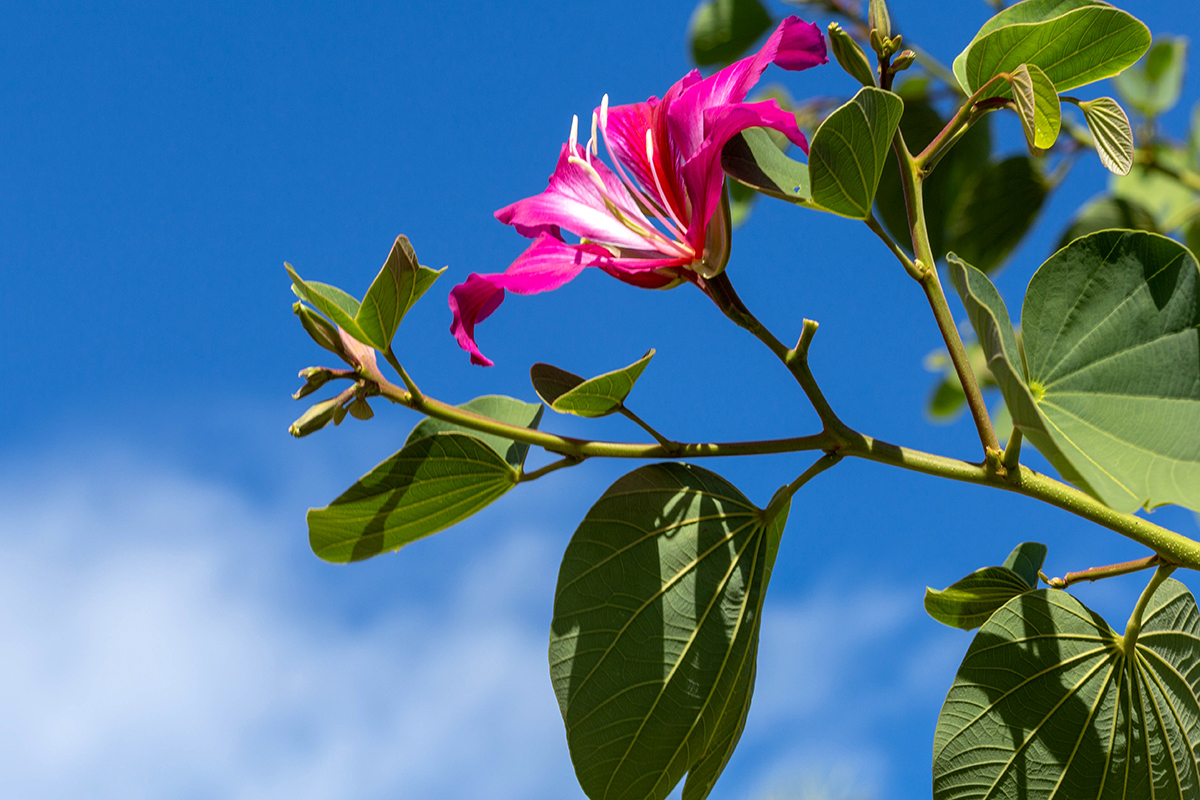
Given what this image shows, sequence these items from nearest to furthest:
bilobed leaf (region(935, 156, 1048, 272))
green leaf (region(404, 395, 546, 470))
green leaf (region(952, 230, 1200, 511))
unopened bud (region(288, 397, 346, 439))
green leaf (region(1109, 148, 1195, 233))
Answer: green leaf (region(952, 230, 1200, 511)) → unopened bud (region(288, 397, 346, 439)) → green leaf (region(404, 395, 546, 470)) → bilobed leaf (region(935, 156, 1048, 272)) → green leaf (region(1109, 148, 1195, 233))


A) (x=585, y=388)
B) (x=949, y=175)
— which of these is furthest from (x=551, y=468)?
(x=949, y=175)

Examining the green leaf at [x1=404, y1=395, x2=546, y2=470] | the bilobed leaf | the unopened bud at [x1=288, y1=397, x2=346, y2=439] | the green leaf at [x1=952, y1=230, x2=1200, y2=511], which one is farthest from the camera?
the bilobed leaf

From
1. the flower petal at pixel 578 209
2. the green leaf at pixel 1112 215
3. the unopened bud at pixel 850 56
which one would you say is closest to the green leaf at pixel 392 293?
the flower petal at pixel 578 209

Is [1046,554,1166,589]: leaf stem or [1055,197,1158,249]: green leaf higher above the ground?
[1055,197,1158,249]: green leaf

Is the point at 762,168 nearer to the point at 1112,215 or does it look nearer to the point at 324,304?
the point at 324,304

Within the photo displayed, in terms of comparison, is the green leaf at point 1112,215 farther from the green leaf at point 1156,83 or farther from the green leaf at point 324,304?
the green leaf at point 324,304

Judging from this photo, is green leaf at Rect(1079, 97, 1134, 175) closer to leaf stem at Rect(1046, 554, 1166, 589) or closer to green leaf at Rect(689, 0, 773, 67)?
leaf stem at Rect(1046, 554, 1166, 589)

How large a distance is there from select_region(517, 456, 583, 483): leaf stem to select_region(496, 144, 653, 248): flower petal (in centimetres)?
18

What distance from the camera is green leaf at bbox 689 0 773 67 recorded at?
165 centimetres

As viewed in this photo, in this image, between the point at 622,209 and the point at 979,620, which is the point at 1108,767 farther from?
the point at 622,209

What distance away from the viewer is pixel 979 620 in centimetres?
89

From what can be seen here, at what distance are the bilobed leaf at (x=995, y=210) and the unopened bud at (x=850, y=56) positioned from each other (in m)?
0.94

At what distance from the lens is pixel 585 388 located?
2.31ft

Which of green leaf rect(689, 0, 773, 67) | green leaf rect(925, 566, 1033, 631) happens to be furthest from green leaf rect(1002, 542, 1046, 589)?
green leaf rect(689, 0, 773, 67)
